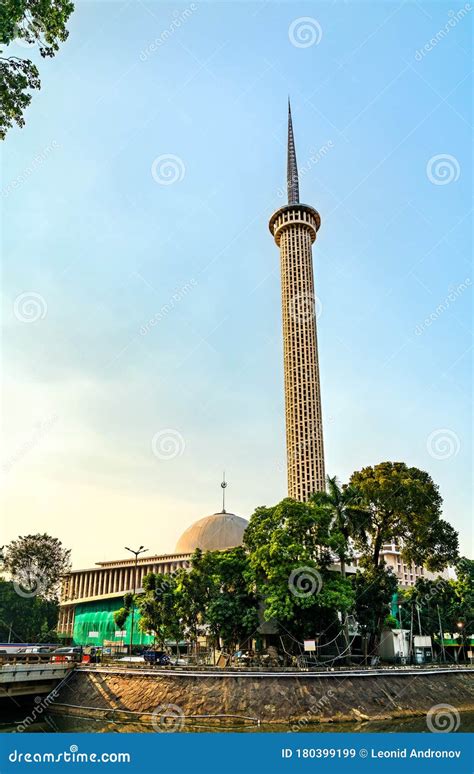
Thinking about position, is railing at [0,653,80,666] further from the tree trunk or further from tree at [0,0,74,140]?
tree at [0,0,74,140]

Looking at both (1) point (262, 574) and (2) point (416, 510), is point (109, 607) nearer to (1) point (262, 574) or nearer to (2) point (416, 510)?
(1) point (262, 574)

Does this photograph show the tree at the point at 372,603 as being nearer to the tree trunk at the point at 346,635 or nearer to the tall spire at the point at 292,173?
the tree trunk at the point at 346,635

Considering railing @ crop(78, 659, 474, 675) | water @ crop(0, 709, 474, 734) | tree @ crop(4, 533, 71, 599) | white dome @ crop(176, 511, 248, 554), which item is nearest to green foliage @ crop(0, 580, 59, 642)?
tree @ crop(4, 533, 71, 599)

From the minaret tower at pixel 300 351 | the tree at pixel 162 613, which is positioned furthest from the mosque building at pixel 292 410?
the tree at pixel 162 613

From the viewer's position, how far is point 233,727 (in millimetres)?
29531

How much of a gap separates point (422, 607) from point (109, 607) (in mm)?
34415

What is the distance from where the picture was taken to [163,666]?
36844 mm

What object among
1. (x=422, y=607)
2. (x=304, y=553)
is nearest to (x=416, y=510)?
(x=304, y=553)

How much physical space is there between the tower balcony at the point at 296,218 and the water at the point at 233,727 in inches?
2326

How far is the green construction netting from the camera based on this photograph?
6188 centimetres

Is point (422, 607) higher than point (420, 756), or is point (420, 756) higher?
point (422, 607)

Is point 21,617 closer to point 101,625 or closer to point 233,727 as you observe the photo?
point 101,625

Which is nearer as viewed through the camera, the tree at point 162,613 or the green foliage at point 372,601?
the green foliage at point 372,601

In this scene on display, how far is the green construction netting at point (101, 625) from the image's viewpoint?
61.9 metres
